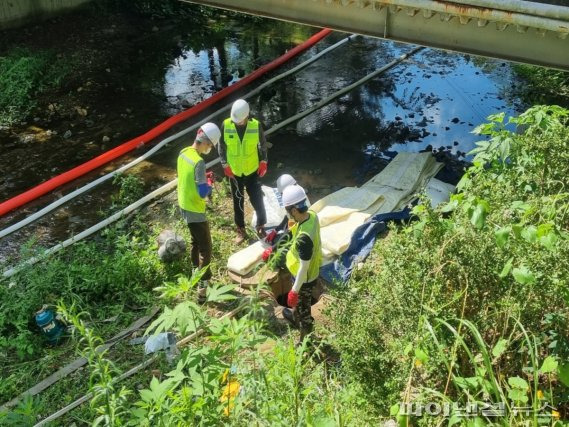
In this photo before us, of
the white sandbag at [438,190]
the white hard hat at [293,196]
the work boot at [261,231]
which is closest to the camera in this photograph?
the white hard hat at [293,196]

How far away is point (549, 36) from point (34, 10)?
10900mm

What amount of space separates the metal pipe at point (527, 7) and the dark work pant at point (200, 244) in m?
3.80

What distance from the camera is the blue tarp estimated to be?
262 inches

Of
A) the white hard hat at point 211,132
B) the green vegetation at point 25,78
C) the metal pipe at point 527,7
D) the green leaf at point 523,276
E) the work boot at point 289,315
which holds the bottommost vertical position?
the work boot at point 289,315

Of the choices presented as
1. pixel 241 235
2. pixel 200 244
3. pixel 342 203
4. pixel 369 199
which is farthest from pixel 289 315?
pixel 369 199

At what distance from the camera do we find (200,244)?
6344 mm

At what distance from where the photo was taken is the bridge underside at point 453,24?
20.0ft

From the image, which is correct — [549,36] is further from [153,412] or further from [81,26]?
[81,26]

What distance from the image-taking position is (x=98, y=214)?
791 centimetres

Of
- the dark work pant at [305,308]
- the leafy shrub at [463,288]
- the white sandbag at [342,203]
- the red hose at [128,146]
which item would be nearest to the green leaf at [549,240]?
the leafy shrub at [463,288]

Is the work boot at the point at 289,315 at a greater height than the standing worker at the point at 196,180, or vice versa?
the standing worker at the point at 196,180

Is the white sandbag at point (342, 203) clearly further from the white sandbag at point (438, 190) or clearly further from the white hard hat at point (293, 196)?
the white hard hat at point (293, 196)

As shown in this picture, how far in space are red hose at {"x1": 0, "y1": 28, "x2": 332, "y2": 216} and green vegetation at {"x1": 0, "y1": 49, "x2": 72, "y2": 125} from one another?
2.30 metres

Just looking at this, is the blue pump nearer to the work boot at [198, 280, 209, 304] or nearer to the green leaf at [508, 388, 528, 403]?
the work boot at [198, 280, 209, 304]
